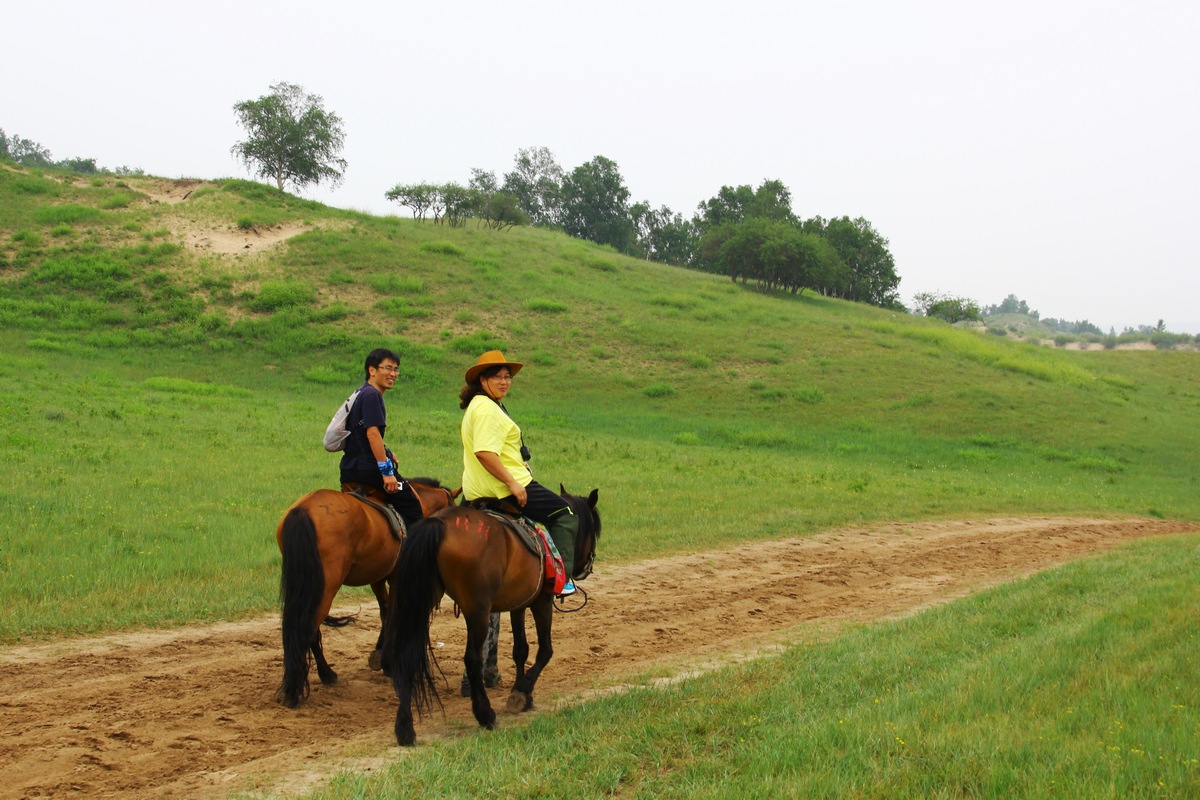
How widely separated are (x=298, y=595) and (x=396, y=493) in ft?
4.25

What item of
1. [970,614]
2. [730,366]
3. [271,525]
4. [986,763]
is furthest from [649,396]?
[986,763]

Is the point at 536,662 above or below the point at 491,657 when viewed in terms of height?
above

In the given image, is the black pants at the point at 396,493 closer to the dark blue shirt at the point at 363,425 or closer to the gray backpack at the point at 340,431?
the dark blue shirt at the point at 363,425

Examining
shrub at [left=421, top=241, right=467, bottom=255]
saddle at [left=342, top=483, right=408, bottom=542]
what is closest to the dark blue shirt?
saddle at [left=342, top=483, right=408, bottom=542]

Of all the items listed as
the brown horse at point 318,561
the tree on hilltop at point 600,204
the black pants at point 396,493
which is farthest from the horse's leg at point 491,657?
the tree on hilltop at point 600,204

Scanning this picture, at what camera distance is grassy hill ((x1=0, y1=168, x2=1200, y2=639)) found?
1257 cm

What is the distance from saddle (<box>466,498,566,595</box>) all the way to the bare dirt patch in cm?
94

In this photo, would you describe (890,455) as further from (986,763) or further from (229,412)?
(986,763)

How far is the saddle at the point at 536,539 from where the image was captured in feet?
21.5

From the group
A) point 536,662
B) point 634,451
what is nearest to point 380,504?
point 536,662

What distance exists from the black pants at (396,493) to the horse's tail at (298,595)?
0.83 meters

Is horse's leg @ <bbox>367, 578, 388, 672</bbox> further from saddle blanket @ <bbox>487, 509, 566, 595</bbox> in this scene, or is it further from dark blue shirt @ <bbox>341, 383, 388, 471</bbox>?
saddle blanket @ <bbox>487, 509, 566, 595</bbox>

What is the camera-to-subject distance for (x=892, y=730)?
4.80m

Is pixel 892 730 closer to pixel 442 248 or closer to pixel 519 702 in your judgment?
pixel 519 702
